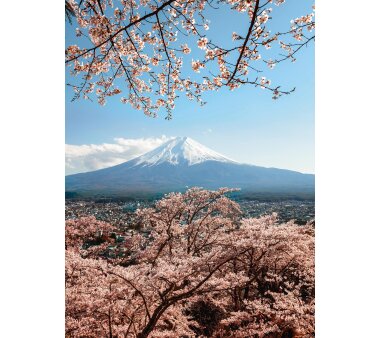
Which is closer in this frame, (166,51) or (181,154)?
(166,51)

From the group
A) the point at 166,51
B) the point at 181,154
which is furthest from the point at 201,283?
the point at 166,51

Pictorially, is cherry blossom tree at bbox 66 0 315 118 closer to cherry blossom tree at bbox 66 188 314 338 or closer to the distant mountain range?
the distant mountain range

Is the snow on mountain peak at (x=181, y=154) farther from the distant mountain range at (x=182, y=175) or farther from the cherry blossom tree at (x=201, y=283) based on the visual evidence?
the cherry blossom tree at (x=201, y=283)

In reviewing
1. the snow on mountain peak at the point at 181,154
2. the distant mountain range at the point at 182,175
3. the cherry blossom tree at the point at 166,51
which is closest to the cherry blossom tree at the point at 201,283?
the distant mountain range at the point at 182,175

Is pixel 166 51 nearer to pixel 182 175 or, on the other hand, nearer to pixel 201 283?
pixel 182 175
